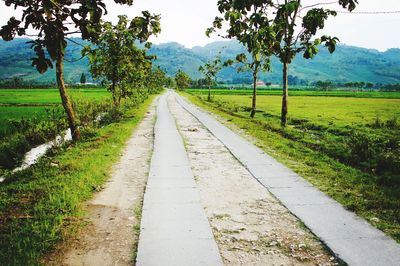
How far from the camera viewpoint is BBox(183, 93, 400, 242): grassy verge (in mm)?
5524

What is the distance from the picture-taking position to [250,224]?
5305 mm

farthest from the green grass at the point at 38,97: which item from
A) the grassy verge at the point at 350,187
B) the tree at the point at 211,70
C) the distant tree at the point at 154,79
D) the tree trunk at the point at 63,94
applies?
the grassy verge at the point at 350,187

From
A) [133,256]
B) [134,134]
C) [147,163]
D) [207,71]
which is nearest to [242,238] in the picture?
[133,256]

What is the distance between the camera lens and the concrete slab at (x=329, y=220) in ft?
13.9

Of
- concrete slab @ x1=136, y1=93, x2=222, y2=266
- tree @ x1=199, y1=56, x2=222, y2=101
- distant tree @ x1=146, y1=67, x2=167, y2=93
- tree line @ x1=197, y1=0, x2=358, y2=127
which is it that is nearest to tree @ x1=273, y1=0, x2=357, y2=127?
tree line @ x1=197, y1=0, x2=358, y2=127

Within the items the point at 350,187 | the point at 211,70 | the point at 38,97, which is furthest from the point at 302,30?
the point at 38,97

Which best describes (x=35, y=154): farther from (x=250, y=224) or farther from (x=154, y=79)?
(x=154, y=79)

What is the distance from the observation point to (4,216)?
18.3 ft

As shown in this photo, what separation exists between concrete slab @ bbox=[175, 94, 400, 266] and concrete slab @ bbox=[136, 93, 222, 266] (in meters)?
1.73

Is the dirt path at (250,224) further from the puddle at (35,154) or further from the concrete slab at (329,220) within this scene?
the puddle at (35,154)

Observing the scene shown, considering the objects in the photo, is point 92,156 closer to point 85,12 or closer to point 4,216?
point 4,216

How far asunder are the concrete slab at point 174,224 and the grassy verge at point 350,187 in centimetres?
287

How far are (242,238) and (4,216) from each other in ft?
13.8

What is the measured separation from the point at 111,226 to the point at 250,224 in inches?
92.4
